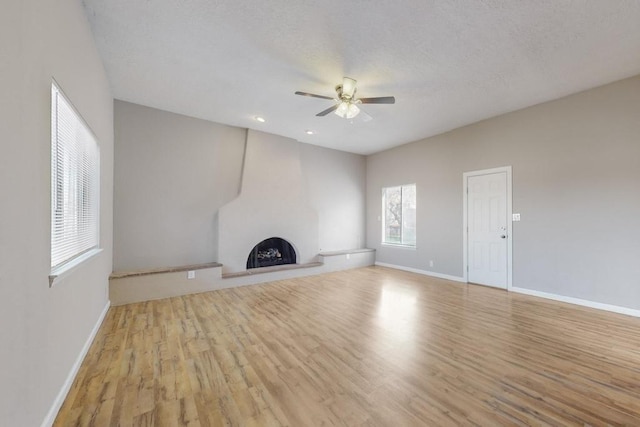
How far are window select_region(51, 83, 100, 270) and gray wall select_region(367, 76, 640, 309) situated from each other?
5718 millimetres

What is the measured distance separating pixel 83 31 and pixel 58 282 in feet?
7.06

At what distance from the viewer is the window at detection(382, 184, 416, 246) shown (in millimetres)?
6184

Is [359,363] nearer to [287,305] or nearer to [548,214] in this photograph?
[287,305]

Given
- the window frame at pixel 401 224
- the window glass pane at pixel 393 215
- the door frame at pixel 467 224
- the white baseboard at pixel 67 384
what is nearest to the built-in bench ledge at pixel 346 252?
the window frame at pixel 401 224

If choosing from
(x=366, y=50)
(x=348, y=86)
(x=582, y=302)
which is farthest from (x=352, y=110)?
(x=582, y=302)

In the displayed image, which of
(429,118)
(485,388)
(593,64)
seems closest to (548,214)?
(593,64)

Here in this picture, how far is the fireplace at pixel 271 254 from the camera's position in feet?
17.3

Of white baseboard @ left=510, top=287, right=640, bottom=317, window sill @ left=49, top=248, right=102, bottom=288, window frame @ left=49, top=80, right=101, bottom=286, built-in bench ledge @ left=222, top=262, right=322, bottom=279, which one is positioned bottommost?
white baseboard @ left=510, top=287, right=640, bottom=317

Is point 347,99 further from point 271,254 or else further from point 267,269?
point 271,254

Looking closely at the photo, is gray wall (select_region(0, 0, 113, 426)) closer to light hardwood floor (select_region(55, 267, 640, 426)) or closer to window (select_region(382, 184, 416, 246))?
light hardwood floor (select_region(55, 267, 640, 426))

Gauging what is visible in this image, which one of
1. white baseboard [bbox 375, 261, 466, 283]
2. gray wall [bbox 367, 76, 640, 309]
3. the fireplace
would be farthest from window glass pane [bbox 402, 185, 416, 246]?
the fireplace

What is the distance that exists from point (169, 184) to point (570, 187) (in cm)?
631

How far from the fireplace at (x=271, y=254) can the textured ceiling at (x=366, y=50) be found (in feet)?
8.85

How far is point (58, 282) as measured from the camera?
5.71 feet
